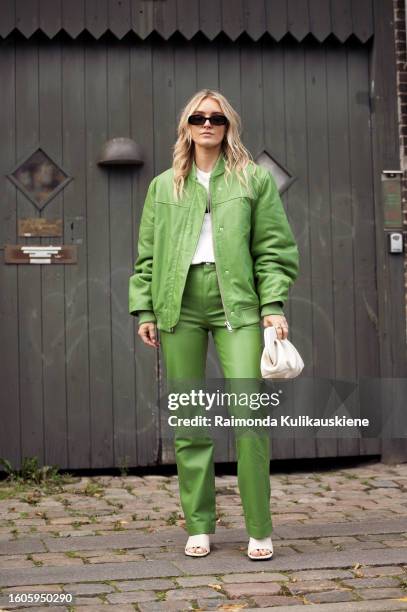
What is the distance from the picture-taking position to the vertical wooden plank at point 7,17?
21.5ft

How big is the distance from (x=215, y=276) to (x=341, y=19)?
10.6ft

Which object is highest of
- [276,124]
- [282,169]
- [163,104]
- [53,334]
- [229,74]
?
[229,74]

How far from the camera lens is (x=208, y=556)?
171 inches

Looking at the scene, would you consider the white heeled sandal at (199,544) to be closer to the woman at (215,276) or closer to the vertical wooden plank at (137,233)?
the woman at (215,276)

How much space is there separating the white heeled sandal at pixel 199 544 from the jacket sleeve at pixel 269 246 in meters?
1.01

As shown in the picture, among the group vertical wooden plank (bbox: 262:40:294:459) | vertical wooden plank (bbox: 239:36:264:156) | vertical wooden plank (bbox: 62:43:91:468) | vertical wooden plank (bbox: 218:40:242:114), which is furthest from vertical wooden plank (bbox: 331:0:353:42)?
vertical wooden plank (bbox: 62:43:91:468)

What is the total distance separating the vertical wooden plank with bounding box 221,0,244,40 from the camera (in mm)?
6754

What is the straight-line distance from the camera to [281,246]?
4.43m

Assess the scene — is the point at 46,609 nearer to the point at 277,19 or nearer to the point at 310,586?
the point at 310,586

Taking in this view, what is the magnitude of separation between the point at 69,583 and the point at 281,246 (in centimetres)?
167

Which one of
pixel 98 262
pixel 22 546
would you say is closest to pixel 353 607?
pixel 22 546

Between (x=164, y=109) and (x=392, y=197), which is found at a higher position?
(x=164, y=109)

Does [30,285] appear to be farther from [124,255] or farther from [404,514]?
[404,514]

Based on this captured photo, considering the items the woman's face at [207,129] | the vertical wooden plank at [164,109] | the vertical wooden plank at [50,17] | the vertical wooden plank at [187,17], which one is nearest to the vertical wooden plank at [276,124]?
the vertical wooden plank at [187,17]
